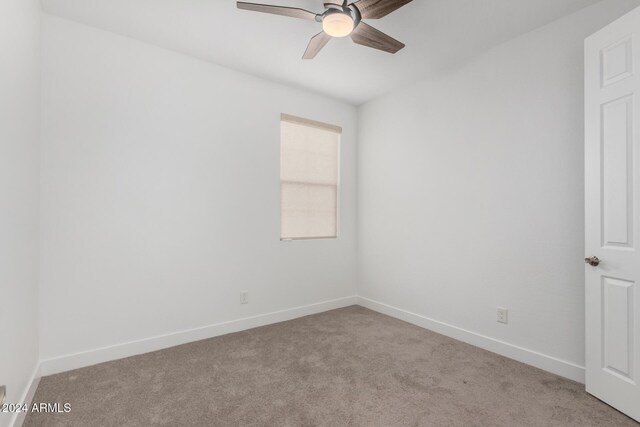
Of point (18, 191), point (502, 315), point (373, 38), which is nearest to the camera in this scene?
point (18, 191)

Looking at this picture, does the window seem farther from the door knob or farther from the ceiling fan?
the door knob

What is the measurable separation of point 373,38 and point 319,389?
250cm

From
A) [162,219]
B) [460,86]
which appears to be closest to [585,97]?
[460,86]

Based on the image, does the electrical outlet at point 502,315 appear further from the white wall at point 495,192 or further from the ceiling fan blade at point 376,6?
the ceiling fan blade at point 376,6

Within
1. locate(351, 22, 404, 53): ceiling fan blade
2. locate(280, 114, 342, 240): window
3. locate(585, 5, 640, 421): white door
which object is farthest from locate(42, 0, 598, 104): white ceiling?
locate(280, 114, 342, 240): window

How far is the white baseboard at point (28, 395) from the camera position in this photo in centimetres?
164

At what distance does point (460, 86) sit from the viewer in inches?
118

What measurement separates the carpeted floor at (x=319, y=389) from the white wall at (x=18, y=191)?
45 centimetres

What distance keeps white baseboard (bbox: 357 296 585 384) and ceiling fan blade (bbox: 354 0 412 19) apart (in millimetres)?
2747

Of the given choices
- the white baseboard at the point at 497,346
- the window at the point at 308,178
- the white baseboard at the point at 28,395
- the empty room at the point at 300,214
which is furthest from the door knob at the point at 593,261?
the white baseboard at the point at 28,395

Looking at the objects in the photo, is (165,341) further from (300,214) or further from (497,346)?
(497,346)

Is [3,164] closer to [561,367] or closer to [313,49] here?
[313,49]

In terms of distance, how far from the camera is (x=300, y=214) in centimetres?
370

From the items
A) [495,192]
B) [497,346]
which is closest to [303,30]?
[495,192]
